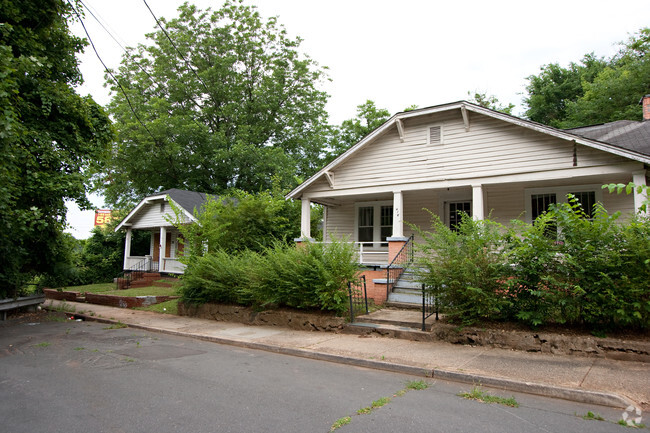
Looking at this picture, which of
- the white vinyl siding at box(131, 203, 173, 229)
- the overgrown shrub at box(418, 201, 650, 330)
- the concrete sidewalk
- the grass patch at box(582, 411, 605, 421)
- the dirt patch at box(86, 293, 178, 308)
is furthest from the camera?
the white vinyl siding at box(131, 203, 173, 229)

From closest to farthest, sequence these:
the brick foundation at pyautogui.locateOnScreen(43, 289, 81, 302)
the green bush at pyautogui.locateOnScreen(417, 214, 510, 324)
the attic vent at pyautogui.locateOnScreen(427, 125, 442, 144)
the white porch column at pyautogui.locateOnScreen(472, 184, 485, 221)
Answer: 1. the green bush at pyautogui.locateOnScreen(417, 214, 510, 324)
2. the white porch column at pyautogui.locateOnScreen(472, 184, 485, 221)
3. the attic vent at pyautogui.locateOnScreen(427, 125, 442, 144)
4. the brick foundation at pyautogui.locateOnScreen(43, 289, 81, 302)

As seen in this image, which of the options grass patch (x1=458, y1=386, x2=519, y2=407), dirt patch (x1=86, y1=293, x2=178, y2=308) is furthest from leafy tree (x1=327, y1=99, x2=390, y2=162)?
grass patch (x1=458, y1=386, x2=519, y2=407)

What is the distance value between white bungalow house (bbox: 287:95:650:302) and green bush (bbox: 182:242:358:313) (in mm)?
2569

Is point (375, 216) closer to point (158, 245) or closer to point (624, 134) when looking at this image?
point (624, 134)

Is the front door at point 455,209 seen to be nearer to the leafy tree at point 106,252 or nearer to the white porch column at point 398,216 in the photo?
the white porch column at point 398,216

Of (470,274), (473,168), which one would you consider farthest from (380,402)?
(473,168)

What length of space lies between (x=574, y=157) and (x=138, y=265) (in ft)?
77.6

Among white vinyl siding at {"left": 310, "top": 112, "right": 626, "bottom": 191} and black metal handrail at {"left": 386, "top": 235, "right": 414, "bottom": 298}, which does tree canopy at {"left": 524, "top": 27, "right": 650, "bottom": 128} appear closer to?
white vinyl siding at {"left": 310, "top": 112, "right": 626, "bottom": 191}

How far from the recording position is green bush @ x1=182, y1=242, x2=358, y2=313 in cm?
941

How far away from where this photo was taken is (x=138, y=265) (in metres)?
24.9

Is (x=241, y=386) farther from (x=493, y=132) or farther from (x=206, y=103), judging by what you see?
(x=206, y=103)

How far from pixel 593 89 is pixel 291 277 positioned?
2828 cm

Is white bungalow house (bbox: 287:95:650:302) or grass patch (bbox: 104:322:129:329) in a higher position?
white bungalow house (bbox: 287:95:650:302)

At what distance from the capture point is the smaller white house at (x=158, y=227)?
2333cm
